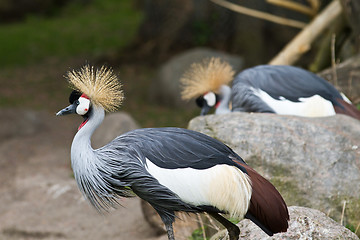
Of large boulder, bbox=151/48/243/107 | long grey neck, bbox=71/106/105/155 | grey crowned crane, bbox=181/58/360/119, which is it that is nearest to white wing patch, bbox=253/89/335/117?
grey crowned crane, bbox=181/58/360/119

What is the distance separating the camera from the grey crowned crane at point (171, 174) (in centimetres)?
231

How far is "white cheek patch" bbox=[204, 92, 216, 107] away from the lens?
13.6 feet

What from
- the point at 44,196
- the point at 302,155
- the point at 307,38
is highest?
the point at 307,38

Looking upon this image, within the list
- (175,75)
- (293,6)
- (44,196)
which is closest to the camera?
(44,196)

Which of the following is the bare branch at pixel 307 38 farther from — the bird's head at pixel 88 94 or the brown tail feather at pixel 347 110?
the bird's head at pixel 88 94

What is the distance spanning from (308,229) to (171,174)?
660 mm

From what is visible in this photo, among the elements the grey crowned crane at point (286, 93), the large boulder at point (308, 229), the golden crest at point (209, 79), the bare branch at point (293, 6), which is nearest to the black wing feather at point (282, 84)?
the grey crowned crane at point (286, 93)

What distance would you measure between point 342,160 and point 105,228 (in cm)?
176

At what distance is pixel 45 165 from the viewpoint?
5.59 meters

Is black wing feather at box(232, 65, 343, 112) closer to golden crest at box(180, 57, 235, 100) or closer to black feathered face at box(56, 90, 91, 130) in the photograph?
golden crest at box(180, 57, 235, 100)

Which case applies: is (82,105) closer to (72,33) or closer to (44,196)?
(44,196)

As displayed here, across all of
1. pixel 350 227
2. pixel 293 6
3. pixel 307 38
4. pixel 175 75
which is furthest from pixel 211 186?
pixel 175 75

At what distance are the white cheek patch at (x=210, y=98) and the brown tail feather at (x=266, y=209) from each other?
5.97ft

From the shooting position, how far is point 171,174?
7.62 ft
